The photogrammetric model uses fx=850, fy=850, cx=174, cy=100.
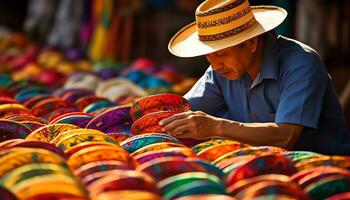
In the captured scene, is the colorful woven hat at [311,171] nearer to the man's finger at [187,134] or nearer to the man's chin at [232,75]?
the man's finger at [187,134]

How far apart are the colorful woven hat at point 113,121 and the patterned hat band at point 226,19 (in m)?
0.47

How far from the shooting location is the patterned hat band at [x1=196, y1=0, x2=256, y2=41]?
3496 millimetres

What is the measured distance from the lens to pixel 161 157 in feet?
9.11

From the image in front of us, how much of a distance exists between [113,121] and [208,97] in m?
0.57

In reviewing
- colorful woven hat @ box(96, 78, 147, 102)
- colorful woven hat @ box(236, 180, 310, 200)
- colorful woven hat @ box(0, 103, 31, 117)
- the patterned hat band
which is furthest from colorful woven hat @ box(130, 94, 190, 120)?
colorful woven hat @ box(96, 78, 147, 102)

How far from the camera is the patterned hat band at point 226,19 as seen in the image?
138 inches

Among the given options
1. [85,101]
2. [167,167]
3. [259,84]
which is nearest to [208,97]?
[259,84]

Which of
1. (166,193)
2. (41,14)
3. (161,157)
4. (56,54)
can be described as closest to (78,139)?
(161,157)

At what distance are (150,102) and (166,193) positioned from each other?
104cm

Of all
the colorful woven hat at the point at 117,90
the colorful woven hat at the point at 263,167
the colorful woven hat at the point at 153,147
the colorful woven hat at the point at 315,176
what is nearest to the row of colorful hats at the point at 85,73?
the colorful woven hat at the point at 117,90

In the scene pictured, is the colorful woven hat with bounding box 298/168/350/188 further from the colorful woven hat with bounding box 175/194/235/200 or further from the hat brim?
the hat brim

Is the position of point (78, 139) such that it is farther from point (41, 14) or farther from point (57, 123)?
point (41, 14)

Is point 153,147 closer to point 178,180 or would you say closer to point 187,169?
point 187,169

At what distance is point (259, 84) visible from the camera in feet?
12.1
